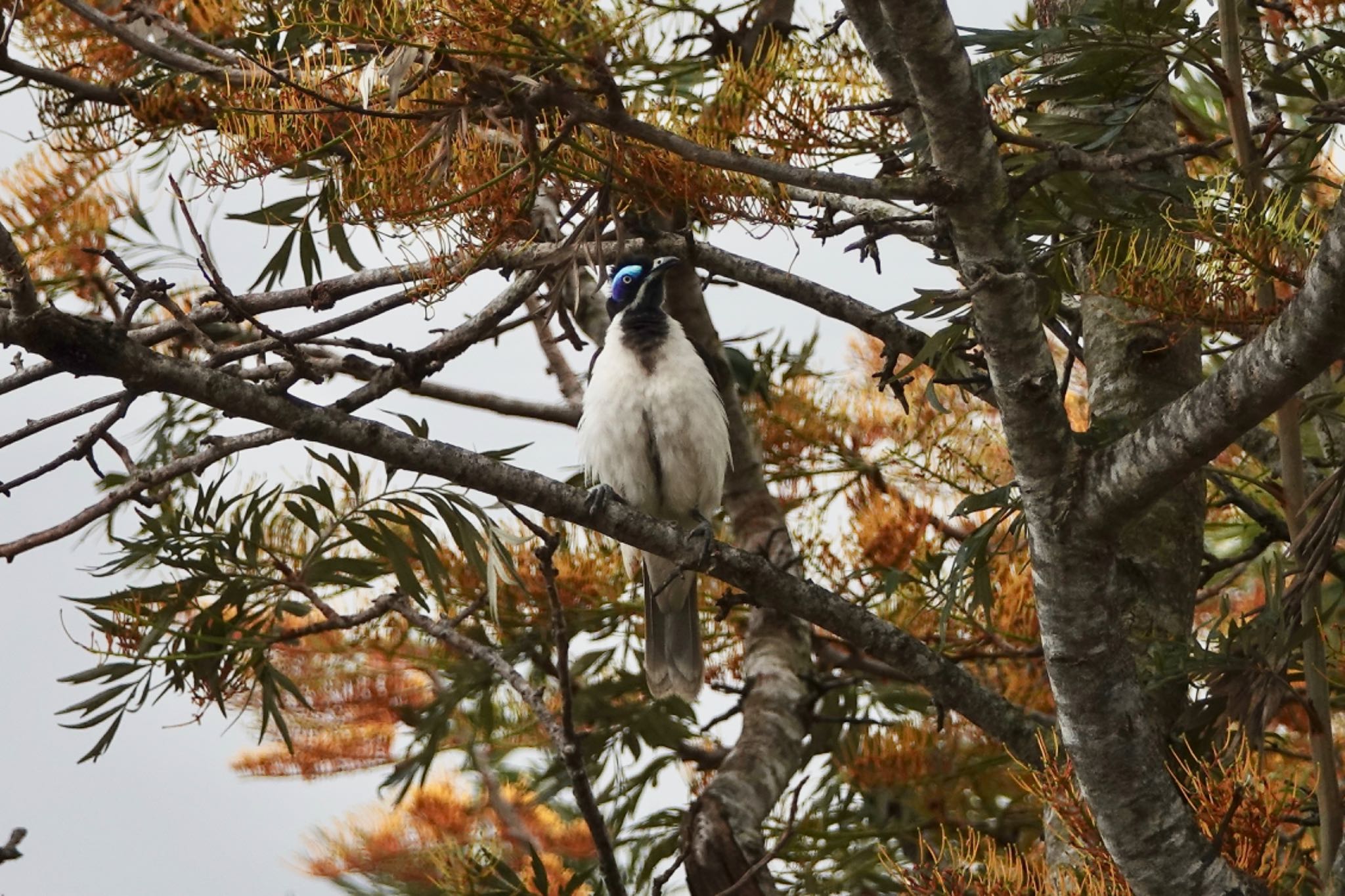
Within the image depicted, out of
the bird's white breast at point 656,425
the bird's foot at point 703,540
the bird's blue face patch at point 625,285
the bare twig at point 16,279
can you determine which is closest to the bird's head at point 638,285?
the bird's blue face patch at point 625,285

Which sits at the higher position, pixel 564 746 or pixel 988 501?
Result: pixel 988 501

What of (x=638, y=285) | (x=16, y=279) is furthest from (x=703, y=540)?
(x=638, y=285)

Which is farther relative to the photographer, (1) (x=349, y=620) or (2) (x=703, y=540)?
(1) (x=349, y=620)

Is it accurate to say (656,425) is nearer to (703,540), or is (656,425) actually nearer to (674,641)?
(674,641)

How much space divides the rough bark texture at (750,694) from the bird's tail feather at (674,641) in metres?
0.17

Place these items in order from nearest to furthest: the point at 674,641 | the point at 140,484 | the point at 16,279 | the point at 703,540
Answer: the point at 16,279 < the point at 140,484 < the point at 703,540 < the point at 674,641

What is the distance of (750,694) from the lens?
393 centimetres

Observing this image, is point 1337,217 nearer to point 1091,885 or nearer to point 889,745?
point 1091,885

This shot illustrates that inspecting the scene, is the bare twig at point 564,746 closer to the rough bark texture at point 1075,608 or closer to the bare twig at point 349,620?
the bare twig at point 349,620

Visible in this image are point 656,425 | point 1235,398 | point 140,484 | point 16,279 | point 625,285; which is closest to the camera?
point 16,279

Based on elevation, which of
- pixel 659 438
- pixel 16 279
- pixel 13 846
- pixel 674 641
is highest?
pixel 659 438

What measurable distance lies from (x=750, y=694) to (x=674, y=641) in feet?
0.98

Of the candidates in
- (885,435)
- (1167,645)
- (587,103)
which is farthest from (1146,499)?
(885,435)

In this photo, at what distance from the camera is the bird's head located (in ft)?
12.9
